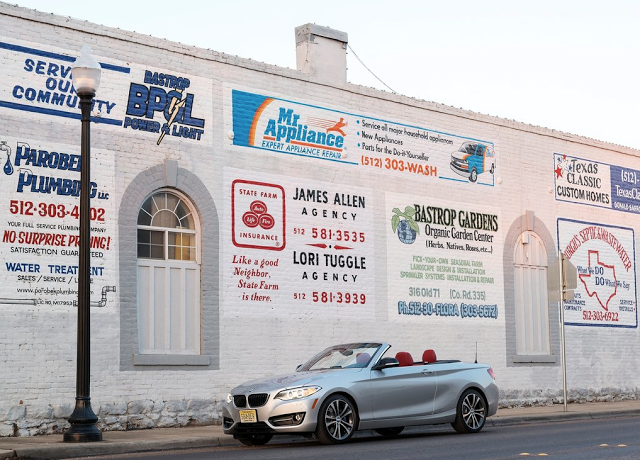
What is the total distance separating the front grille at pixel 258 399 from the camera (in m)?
14.1

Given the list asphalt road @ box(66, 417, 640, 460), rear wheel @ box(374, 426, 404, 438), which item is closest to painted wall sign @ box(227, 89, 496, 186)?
rear wheel @ box(374, 426, 404, 438)

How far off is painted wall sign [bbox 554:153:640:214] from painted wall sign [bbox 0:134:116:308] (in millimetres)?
12917

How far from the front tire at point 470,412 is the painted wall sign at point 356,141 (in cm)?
636

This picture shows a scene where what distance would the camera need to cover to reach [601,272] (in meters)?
26.5

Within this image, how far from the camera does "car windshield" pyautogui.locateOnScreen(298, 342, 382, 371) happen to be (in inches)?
595

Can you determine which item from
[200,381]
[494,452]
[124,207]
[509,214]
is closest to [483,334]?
[509,214]

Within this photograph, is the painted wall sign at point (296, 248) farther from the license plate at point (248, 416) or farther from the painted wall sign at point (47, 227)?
the license plate at point (248, 416)

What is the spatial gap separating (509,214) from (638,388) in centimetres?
648

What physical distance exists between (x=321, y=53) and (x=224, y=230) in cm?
483

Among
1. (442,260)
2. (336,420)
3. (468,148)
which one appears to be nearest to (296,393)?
(336,420)

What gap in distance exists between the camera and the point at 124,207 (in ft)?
57.3

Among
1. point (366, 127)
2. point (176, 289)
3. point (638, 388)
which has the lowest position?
point (638, 388)

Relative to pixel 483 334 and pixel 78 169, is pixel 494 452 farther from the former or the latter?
pixel 483 334

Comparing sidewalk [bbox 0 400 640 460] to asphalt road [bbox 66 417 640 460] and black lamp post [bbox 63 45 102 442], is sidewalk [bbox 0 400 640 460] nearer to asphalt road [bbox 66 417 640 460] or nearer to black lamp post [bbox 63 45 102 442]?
black lamp post [bbox 63 45 102 442]
